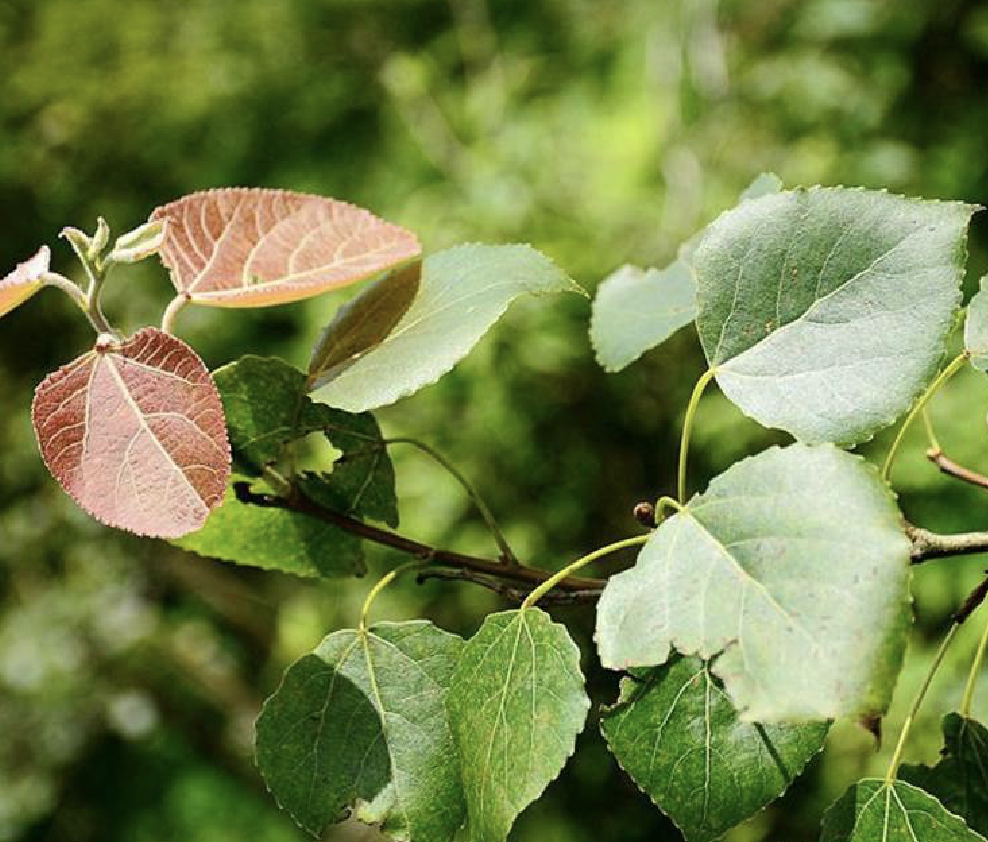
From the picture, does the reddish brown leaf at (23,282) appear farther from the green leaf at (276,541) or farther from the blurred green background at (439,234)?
the blurred green background at (439,234)

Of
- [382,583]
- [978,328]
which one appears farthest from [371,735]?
[978,328]

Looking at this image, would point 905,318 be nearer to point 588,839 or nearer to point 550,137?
point 588,839

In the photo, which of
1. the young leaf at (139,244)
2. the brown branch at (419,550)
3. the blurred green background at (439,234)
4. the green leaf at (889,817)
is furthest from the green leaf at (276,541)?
the blurred green background at (439,234)

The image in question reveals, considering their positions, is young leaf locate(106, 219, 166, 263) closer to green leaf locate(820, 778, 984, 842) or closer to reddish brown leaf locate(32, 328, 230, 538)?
reddish brown leaf locate(32, 328, 230, 538)

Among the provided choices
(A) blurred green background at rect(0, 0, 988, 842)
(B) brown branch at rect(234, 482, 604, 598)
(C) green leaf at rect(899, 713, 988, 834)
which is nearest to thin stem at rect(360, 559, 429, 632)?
(B) brown branch at rect(234, 482, 604, 598)

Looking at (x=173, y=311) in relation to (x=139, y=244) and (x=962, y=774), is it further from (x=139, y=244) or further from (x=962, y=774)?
(x=962, y=774)

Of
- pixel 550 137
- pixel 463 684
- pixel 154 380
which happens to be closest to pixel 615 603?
pixel 463 684
